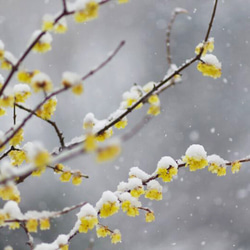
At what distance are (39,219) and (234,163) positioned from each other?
1.32 metres

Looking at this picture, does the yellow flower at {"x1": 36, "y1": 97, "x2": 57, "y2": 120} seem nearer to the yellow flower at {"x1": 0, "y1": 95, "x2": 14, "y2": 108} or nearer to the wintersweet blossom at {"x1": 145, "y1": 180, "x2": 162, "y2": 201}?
the yellow flower at {"x1": 0, "y1": 95, "x2": 14, "y2": 108}

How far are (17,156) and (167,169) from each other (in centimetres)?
84

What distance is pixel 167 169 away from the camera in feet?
6.86

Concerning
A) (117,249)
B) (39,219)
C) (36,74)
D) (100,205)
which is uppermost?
(117,249)

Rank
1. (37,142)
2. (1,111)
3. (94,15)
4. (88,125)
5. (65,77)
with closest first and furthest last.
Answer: (37,142) → (65,77) → (94,15) → (1,111) → (88,125)

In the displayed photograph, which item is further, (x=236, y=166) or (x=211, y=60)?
(x=236, y=166)

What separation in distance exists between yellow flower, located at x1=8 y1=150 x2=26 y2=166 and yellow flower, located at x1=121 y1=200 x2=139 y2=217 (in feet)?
2.01

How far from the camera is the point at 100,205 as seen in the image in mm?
1895

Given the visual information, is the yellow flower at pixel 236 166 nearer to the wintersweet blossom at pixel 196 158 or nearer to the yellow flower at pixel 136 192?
the wintersweet blossom at pixel 196 158

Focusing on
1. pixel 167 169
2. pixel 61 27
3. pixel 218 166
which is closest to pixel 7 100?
pixel 61 27

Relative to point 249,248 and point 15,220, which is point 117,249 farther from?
point 15,220

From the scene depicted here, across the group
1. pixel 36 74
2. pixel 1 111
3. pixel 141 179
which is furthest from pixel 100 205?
pixel 36 74

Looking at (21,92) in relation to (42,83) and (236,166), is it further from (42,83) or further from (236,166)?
(236,166)

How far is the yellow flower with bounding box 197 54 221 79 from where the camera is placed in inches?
67.9
